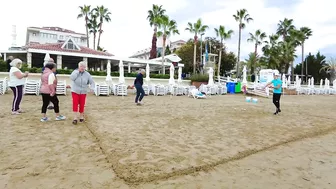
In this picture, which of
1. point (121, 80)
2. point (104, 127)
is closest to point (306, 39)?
point (121, 80)

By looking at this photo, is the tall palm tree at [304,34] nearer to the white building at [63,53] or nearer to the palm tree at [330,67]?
the palm tree at [330,67]

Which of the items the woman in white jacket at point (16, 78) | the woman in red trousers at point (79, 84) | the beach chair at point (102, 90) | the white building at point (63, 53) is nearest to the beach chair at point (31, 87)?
the beach chair at point (102, 90)

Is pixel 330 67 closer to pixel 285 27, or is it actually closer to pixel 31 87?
pixel 285 27

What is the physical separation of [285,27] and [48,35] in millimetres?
42034

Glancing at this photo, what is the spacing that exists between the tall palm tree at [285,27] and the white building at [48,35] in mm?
35679

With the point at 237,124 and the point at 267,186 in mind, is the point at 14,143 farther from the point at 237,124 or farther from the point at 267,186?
the point at 237,124

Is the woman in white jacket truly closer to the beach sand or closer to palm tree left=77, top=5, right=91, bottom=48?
the beach sand

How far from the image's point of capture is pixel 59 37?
149ft

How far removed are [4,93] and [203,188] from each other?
11633 mm

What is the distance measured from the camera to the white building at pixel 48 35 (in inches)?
1650

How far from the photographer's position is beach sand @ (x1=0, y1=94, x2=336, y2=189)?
110 inches

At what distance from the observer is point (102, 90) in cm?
1241

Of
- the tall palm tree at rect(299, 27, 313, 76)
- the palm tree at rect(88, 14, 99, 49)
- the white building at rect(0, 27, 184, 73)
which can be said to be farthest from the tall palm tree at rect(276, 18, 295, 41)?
the palm tree at rect(88, 14, 99, 49)

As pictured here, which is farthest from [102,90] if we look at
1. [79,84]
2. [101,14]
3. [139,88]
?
[101,14]
